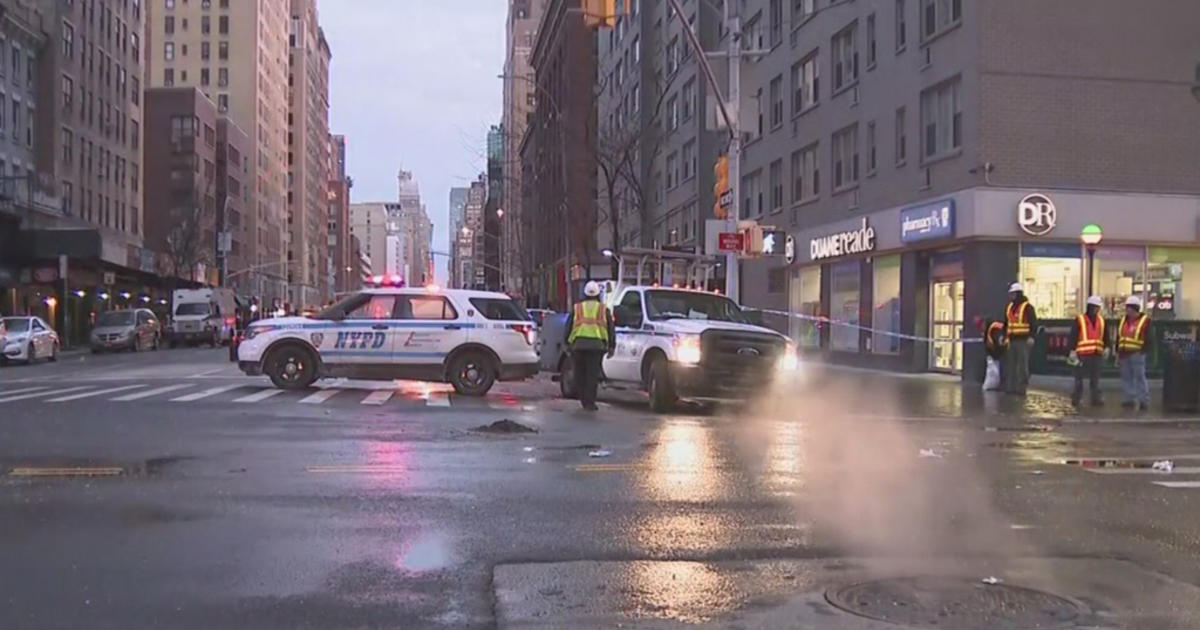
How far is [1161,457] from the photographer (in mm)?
11180

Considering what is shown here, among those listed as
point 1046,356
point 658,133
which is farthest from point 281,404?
point 658,133

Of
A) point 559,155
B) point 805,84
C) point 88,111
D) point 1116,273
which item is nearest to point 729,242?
point 1116,273

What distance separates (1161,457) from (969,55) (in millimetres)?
14035

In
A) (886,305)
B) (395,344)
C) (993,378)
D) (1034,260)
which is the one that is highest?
(1034,260)

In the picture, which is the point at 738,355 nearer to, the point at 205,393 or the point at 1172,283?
the point at 205,393

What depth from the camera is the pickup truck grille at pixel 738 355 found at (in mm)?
15164

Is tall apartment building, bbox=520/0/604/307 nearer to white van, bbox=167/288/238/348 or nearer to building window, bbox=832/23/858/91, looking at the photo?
white van, bbox=167/288/238/348

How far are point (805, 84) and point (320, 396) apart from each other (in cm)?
2182

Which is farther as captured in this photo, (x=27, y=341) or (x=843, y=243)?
(x=27, y=341)

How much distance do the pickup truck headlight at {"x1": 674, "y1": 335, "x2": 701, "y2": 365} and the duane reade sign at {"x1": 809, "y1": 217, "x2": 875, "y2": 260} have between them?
539 inches

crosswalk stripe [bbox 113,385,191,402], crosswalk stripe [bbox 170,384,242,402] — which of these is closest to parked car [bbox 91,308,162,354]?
crosswalk stripe [bbox 113,385,191,402]

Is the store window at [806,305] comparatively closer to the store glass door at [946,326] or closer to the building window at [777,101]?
the building window at [777,101]

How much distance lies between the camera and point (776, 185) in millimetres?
35688

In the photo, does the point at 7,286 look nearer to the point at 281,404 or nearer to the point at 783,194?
the point at 783,194
